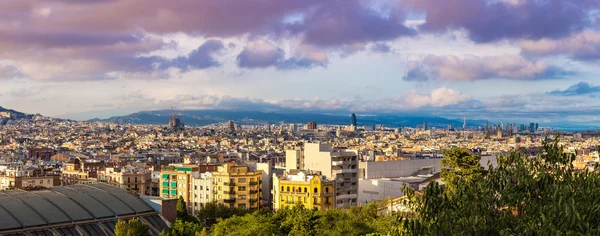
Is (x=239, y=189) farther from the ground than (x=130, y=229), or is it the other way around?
(x=239, y=189)

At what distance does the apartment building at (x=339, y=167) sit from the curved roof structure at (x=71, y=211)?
17.5 metres

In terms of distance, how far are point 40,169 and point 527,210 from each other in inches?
2962

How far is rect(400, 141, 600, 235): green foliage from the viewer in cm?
1316

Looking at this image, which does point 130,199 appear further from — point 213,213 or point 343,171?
point 343,171

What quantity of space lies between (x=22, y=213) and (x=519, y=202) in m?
36.0

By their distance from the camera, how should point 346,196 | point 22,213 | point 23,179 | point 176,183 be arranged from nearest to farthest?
point 22,213 → point 346,196 → point 176,183 → point 23,179

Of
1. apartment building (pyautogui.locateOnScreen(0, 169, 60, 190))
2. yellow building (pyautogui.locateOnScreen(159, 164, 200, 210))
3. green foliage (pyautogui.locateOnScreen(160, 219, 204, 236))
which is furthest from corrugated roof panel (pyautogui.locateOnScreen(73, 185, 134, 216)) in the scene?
apartment building (pyautogui.locateOnScreen(0, 169, 60, 190))

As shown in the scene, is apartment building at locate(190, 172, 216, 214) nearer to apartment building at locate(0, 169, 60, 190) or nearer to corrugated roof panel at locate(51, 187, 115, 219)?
apartment building at locate(0, 169, 60, 190)

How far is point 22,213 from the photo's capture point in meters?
43.7

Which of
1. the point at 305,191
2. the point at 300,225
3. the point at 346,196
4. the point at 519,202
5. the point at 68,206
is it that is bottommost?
the point at 346,196

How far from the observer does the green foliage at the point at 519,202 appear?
1316 cm

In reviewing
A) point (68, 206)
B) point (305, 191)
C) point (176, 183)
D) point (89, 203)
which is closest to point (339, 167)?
point (305, 191)

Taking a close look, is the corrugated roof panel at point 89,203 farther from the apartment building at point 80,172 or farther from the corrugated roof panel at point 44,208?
the apartment building at point 80,172

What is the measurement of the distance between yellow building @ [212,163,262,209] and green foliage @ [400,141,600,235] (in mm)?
47792
